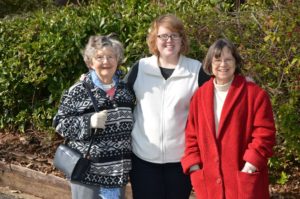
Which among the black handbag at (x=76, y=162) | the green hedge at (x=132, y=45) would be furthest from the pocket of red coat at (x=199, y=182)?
the green hedge at (x=132, y=45)

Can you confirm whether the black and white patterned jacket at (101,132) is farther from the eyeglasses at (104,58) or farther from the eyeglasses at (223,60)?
the eyeglasses at (223,60)

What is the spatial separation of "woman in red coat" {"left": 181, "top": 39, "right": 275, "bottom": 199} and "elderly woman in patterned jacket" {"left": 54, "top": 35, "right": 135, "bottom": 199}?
1.55 feet

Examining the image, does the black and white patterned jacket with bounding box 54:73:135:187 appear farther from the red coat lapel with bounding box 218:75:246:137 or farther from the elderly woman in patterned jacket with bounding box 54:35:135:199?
the red coat lapel with bounding box 218:75:246:137

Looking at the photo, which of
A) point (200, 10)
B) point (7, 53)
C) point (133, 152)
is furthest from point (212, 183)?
point (7, 53)

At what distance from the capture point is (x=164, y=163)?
4211 millimetres

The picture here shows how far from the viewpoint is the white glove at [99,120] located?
397 centimetres

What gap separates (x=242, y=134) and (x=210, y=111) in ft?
0.81

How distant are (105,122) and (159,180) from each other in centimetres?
57

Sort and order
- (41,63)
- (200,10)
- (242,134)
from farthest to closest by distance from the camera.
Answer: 1. (41,63)
2. (200,10)
3. (242,134)

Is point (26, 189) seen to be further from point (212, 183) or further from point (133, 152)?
point (212, 183)

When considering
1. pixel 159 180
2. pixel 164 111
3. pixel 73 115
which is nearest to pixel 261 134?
pixel 164 111

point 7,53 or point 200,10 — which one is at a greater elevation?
point 200,10

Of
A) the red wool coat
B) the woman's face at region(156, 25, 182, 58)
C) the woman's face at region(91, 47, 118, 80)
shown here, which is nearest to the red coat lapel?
the red wool coat

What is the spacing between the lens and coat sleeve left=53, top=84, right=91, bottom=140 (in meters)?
4.06
